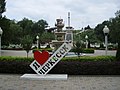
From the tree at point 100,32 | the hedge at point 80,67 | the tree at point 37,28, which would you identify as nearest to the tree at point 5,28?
the hedge at point 80,67

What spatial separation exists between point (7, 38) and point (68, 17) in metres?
16.4

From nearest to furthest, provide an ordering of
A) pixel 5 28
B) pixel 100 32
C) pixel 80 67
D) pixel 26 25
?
pixel 80 67 < pixel 5 28 < pixel 26 25 < pixel 100 32

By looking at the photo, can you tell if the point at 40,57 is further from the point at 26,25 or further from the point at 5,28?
the point at 26,25

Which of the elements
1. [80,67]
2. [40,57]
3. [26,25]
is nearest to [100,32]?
[26,25]

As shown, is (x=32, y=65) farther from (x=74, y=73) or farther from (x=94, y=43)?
(x=94, y=43)

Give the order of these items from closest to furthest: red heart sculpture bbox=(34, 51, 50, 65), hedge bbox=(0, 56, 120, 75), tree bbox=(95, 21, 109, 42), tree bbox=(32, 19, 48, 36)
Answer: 1. red heart sculpture bbox=(34, 51, 50, 65)
2. hedge bbox=(0, 56, 120, 75)
3. tree bbox=(95, 21, 109, 42)
4. tree bbox=(32, 19, 48, 36)

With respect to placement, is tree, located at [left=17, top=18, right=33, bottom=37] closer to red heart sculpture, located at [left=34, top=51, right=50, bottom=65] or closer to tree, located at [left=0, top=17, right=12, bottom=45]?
tree, located at [left=0, top=17, right=12, bottom=45]

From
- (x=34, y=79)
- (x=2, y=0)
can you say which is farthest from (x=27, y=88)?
(x=2, y=0)

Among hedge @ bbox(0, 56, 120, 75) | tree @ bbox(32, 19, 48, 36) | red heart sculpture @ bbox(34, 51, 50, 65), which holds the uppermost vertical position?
tree @ bbox(32, 19, 48, 36)

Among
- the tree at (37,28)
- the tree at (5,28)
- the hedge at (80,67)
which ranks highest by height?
the tree at (37,28)

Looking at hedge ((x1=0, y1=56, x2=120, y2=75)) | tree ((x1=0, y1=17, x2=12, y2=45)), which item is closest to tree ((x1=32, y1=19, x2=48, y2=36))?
tree ((x1=0, y1=17, x2=12, y2=45))

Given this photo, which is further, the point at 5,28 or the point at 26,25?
the point at 26,25

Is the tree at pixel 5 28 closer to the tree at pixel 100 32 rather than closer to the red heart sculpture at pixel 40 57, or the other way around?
the red heart sculpture at pixel 40 57

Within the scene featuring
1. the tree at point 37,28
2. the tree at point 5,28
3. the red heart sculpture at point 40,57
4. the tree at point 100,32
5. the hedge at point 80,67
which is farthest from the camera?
the tree at point 37,28
